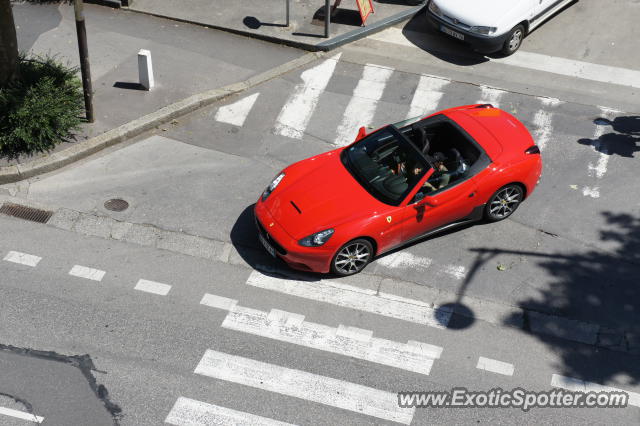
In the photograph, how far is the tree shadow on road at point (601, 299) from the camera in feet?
29.8

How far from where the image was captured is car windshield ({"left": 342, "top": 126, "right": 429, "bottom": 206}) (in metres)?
10.1

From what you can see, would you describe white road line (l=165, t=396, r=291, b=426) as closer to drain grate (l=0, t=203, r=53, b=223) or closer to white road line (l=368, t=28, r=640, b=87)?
drain grate (l=0, t=203, r=53, b=223)

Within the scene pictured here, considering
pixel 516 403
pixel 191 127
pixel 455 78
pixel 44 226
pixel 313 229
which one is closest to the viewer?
pixel 516 403

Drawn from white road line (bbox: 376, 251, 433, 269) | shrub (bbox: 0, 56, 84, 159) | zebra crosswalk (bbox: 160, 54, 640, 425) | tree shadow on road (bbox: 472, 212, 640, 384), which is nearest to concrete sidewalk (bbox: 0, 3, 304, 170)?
shrub (bbox: 0, 56, 84, 159)

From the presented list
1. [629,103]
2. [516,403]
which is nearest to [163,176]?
[516,403]

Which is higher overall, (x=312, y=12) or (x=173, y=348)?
(x=312, y=12)

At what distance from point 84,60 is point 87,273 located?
399 centimetres

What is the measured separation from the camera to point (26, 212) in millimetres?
11109

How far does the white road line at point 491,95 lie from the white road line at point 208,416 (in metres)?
7.87

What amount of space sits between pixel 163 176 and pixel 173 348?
12.3 feet

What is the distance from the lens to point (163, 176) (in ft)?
39.2

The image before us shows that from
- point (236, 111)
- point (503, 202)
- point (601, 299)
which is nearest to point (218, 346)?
point (503, 202)

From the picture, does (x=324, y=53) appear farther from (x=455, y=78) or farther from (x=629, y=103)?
(x=629, y=103)

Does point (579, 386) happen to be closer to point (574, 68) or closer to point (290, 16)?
Result: point (574, 68)
